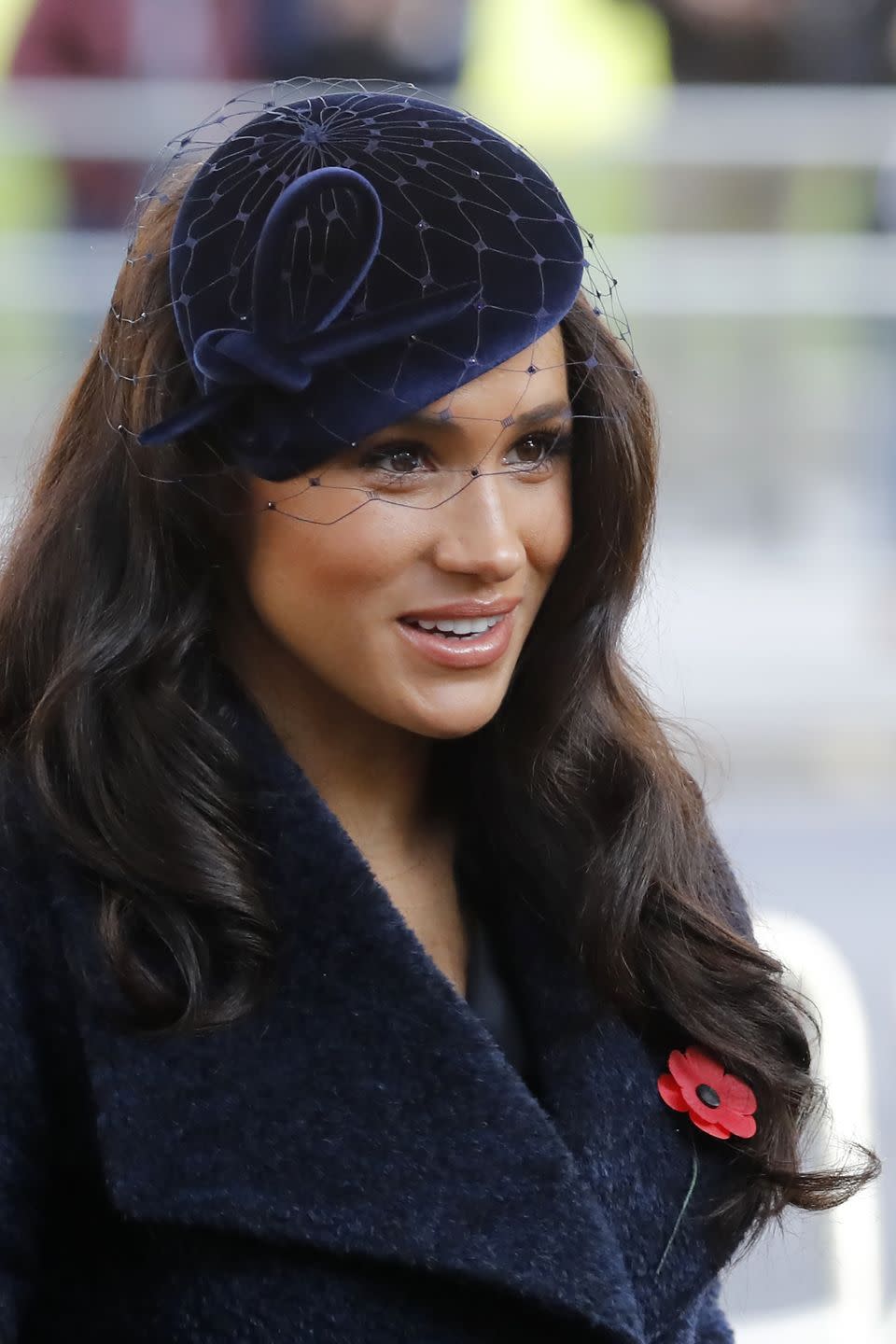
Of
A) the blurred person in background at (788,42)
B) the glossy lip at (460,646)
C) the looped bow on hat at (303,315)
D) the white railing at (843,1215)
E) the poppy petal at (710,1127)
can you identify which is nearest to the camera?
the looped bow on hat at (303,315)

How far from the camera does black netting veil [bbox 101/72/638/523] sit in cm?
152

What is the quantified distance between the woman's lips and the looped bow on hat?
257mm

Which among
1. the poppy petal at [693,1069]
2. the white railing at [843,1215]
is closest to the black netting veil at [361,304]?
the poppy petal at [693,1069]

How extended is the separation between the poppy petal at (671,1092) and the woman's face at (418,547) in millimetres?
438

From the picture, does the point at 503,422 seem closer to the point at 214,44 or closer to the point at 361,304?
the point at 361,304

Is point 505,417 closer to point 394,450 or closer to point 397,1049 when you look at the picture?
point 394,450

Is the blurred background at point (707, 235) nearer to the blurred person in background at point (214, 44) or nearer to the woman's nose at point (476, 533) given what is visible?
the blurred person in background at point (214, 44)

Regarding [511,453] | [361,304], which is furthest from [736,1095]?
[361,304]

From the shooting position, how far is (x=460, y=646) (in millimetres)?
1620

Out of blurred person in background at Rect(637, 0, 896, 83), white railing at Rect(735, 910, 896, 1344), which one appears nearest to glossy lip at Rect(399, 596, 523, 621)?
white railing at Rect(735, 910, 896, 1344)

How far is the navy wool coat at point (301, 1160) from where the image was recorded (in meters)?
1.50

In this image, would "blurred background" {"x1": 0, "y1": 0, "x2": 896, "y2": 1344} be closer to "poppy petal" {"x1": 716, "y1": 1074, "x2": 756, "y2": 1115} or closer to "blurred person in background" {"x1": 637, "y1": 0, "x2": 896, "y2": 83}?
"blurred person in background" {"x1": 637, "y1": 0, "x2": 896, "y2": 83}

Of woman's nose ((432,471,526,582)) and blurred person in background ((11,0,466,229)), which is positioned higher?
woman's nose ((432,471,526,582))

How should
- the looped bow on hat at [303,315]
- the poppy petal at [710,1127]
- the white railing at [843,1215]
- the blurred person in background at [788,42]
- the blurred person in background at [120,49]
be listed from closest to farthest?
1. the looped bow on hat at [303,315]
2. the poppy petal at [710,1127]
3. the white railing at [843,1215]
4. the blurred person in background at [120,49]
5. the blurred person in background at [788,42]
